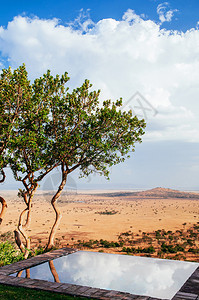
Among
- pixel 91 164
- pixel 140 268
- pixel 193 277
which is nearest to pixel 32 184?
pixel 91 164

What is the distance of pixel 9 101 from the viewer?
13.2m

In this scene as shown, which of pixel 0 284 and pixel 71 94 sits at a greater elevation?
pixel 71 94

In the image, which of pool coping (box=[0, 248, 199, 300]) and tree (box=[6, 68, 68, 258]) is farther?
tree (box=[6, 68, 68, 258])

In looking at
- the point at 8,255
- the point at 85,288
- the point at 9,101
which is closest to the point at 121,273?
the point at 85,288

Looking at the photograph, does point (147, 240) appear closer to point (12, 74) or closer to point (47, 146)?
point (47, 146)

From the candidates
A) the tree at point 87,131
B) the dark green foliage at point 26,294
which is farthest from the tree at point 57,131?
the dark green foliage at point 26,294

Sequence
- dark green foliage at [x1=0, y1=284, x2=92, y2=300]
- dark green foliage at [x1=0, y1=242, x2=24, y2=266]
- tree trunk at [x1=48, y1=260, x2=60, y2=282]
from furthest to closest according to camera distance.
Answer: dark green foliage at [x1=0, y1=242, x2=24, y2=266], tree trunk at [x1=48, y1=260, x2=60, y2=282], dark green foliage at [x1=0, y1=284, x2=92, y2=300]

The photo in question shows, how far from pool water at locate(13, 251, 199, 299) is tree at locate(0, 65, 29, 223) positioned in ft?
17.5

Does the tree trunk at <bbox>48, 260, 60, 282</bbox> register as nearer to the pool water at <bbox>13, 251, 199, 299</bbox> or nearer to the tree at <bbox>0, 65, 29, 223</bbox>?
the pool water at <bbox>13, 251, 199, 299</bbox>

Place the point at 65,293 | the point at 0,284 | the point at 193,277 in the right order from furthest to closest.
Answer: the point at 193,277 → the point at 0,284 → the point at 65,293

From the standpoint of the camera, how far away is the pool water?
29.3 feet

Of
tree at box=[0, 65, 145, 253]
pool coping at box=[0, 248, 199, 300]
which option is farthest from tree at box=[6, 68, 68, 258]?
pool coping at box=[0, 248, 199, 300]

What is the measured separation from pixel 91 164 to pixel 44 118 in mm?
3888

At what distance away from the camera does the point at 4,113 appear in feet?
44.0
